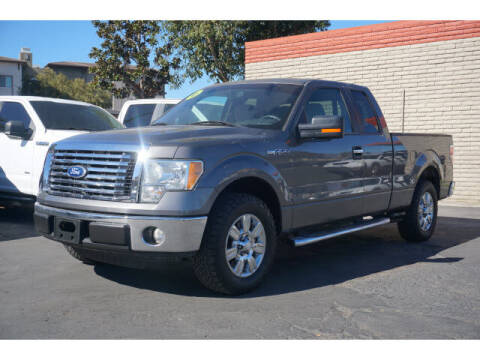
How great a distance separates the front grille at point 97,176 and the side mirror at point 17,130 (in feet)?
11.4

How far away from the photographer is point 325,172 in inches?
203

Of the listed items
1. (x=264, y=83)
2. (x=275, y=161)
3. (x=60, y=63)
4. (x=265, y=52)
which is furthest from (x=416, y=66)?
(x=60, y=63)

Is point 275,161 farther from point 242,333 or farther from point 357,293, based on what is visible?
point 242,333

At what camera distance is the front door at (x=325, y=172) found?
486 cm

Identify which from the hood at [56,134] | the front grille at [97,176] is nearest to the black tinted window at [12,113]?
the hood at [56,134]

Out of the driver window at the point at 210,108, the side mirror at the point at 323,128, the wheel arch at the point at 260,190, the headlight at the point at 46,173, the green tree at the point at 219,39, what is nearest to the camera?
the wheel arch at the point at 260,190

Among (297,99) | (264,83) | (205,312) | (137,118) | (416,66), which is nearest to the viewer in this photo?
(205,312)

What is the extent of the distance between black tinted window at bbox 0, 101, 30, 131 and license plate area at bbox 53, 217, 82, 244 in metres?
4.24

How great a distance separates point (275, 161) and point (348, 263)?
5.84 ft

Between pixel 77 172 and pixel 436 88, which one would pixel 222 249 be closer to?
pixel 77 172

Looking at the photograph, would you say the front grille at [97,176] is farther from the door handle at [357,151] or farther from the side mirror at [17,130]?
the side mirror at [17,130]

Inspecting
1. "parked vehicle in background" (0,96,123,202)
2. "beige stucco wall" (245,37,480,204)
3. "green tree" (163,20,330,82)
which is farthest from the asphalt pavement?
"green tree" (163,20,330,82)

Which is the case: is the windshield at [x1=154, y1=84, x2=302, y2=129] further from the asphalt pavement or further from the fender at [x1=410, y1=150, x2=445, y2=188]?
the fender at [x1=410, y1=150, x2=445, y2=188]

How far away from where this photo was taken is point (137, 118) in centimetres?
1099
